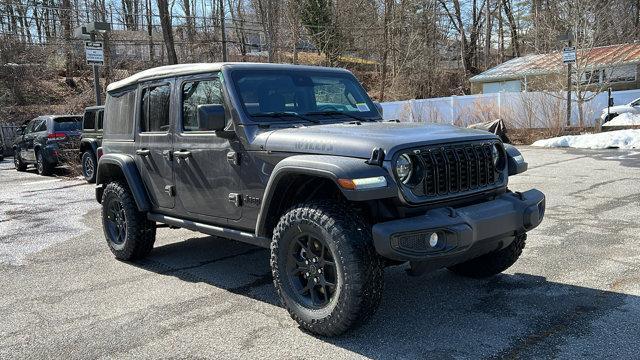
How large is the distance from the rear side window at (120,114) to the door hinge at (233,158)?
1.80m

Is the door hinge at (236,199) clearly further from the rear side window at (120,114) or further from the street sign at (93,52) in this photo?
the street sign at (93,52)

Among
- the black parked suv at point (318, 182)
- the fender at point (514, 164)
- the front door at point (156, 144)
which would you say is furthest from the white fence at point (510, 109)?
the fender at point (514, 164)

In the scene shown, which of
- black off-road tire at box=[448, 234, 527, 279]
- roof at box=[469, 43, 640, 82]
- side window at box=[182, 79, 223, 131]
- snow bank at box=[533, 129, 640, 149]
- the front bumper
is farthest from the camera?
roof at box=[469, 43, 640, 82]

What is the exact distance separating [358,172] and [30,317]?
2.98 m

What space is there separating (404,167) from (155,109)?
2.88 m

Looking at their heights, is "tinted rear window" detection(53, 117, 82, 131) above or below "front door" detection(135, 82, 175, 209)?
above

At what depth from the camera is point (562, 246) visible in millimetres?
5719

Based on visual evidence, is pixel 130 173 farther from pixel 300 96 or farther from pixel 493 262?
pixel 493 262

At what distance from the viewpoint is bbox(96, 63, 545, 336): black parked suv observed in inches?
134

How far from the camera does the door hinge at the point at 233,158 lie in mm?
4301

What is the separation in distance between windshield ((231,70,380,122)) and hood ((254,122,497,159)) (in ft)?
1.25

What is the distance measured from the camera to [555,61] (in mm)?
25875

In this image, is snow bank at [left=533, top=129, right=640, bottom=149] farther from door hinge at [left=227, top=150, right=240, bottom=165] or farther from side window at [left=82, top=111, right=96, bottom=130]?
door hinge at [left=227, top=150, right=240, bottom=165]

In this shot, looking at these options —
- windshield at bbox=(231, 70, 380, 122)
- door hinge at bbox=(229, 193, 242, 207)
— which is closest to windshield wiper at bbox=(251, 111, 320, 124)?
windshield at bbox=(231, 70, 380, 122)
